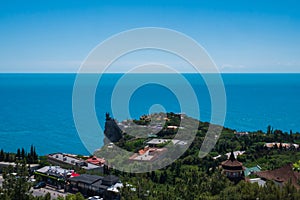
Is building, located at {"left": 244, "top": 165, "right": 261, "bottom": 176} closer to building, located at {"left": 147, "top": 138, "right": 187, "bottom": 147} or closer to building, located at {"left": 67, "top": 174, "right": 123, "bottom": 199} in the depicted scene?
building, located at {"left": 147, "top": 138, "right": 187, "bottom": 147}

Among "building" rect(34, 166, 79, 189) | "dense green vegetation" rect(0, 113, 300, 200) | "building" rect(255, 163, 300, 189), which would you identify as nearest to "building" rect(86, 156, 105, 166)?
"dense green vegetation" rect(0, 113, 300, 200)

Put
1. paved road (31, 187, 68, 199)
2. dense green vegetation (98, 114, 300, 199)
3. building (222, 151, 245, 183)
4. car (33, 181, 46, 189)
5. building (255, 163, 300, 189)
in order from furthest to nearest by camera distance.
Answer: car (33, 181, 46, 189)
paved road (31, 187, 68, 199)
building (255, 163, 300, 189)
building (222, 151, 245, 183)
dense green vegetation (98, 114, 300, 199)

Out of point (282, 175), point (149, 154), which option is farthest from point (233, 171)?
point (149, 154)

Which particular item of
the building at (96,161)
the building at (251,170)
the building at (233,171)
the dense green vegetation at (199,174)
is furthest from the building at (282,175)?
the building at (96,161)

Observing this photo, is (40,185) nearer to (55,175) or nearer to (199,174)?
(55,175)

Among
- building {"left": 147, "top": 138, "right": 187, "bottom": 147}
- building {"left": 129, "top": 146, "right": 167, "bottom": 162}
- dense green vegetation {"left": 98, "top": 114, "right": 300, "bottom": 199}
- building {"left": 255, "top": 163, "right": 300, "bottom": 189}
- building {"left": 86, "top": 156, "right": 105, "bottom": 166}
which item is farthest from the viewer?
building {"left": 147, "top": 138, "right": 187, "bottom": 147}

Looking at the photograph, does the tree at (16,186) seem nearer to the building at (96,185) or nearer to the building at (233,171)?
the building at (96,185)
